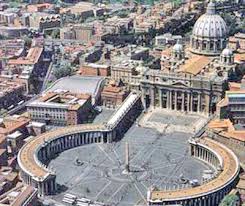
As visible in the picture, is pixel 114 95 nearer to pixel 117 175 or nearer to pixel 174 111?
pixel 174 111

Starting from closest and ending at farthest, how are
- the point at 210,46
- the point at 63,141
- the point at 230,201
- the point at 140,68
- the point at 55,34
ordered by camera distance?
1. the point at 230,201
2. the point at 63,141
3. the point at 140,68
4. the point at 210,46
5. the point at 55,34

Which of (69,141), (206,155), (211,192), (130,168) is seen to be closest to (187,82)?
(206,155)

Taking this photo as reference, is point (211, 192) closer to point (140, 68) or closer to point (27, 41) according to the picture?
point (140, 68)

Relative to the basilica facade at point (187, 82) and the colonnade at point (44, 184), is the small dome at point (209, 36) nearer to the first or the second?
the basilica facade at point (187, 82)

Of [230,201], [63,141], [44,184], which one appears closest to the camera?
[230,201]

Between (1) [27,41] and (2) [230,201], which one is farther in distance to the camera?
(1) [27,41]

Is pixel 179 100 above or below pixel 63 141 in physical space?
above

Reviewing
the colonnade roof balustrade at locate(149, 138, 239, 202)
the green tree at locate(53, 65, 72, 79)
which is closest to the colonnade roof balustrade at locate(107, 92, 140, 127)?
the colonnade roof balustrade at locate(149, 138, 239, 202)

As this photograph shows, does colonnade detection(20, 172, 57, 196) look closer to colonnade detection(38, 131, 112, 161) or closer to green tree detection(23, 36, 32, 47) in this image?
colonnade detection(38, 131, 112, 161)

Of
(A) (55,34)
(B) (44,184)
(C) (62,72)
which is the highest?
(A) (55,34)
